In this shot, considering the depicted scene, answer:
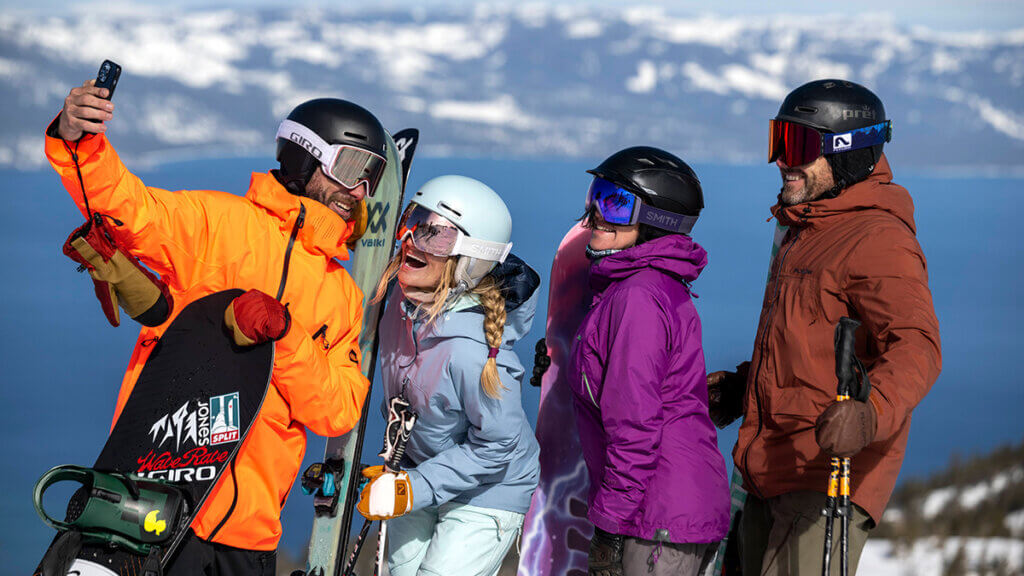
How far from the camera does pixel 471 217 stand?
9.18 feet

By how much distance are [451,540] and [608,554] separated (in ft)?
1.61

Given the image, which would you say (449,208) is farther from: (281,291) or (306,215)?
(281,291)

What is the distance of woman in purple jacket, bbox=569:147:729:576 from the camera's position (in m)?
2.38

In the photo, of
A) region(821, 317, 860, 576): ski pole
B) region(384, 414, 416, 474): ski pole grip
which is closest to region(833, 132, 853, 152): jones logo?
region(821, 317, 860, 576): ski pole

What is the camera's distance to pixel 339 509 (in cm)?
328

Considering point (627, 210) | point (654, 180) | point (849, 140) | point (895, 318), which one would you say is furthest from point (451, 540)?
point (849, 140)

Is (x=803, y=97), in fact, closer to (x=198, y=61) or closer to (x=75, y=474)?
(x=75, y=474)

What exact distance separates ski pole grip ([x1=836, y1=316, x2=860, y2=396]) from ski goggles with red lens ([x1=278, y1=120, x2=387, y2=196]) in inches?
54.3

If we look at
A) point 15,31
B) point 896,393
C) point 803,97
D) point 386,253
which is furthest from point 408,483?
point 15,31

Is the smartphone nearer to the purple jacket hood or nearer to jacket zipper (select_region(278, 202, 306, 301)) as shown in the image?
jacket zipper (select_region(278, 202, 306, 301))

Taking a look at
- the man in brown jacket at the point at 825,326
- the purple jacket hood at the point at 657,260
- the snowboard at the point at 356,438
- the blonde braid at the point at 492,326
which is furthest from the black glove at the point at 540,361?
the man in brown jacket at the point at 825,326

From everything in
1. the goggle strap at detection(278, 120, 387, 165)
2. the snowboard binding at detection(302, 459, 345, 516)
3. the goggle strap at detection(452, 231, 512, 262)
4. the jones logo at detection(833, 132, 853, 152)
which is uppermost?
the jones logo at detection(833, 132, 853, 152)

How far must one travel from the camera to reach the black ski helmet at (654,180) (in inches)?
106

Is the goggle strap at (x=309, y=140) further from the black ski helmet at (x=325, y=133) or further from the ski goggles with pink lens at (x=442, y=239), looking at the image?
the ski goggles with pink lens at (x=442, y=239)
